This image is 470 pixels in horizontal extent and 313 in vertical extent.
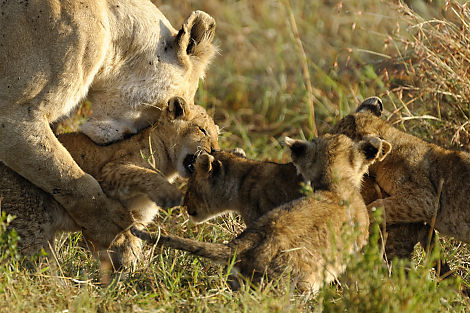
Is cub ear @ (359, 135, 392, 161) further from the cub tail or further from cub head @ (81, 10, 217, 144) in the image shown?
cub head @ (81, 10, 217, 144)

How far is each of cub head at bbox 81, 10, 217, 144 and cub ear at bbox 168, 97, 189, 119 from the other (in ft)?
0.46

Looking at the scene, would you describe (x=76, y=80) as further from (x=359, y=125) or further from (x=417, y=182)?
(x=417, y=182)

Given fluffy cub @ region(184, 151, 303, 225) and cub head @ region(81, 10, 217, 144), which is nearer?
fluffy cub @ region(184, 151, 303, 225)

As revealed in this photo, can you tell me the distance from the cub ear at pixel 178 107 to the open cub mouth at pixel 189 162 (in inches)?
12.2

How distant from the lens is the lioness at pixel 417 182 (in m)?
5.19

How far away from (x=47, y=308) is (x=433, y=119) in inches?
153

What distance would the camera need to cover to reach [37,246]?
5.11 meters

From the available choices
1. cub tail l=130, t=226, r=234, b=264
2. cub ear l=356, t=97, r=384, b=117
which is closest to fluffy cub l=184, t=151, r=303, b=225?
cub ear l=356, t=97, r=384, b=117

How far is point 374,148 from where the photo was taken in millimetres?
4977

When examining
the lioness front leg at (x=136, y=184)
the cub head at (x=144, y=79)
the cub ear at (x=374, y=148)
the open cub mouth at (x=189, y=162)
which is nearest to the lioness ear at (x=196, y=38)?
the cub head at (x=144, y=79)

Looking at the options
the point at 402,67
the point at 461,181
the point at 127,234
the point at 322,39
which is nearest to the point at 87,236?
the point at 127,234

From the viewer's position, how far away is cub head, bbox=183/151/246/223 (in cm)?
538

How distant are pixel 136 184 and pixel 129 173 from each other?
0.47ft

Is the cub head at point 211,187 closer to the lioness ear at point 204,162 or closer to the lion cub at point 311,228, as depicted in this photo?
the lioness ear at point 204,162
